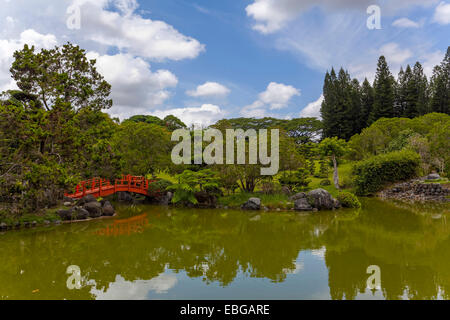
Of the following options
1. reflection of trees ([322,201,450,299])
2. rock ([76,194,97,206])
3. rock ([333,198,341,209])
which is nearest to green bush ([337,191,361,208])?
rock ([333,198,341,209])

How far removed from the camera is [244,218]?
12.4 metres

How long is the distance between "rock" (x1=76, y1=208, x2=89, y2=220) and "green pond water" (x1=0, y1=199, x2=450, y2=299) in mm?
761

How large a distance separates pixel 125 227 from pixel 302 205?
327 inches

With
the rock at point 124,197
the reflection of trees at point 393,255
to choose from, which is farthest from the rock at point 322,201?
the rock at point 124,197

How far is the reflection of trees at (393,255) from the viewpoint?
502 centimetres

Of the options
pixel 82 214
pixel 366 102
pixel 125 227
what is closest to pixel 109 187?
pixel 82 214

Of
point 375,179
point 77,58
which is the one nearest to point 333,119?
point 375,179

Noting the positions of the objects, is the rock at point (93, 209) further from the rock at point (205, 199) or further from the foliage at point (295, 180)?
the foliage at point (295, 180)

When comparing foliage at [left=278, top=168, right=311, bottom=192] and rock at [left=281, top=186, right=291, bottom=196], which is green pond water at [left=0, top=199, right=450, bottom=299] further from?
foliage at [left=278, top=168, right=311, bottom=192]

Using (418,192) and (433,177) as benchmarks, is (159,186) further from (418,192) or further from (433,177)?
(433,177)

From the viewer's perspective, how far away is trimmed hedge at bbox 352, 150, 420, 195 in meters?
17.9
